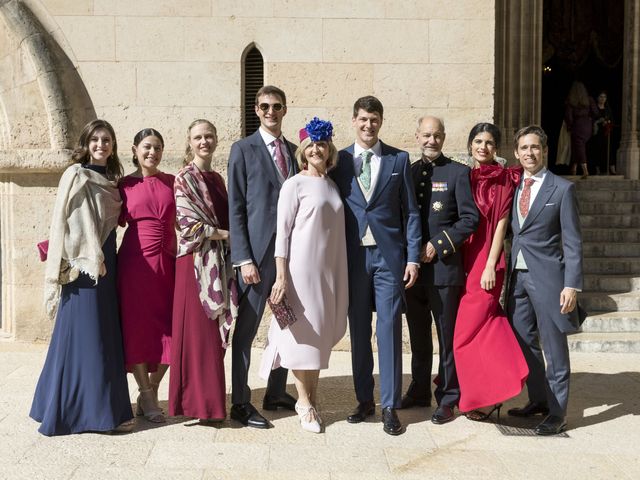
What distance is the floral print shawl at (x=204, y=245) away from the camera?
4.62 m

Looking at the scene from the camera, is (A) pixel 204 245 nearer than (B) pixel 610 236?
Yes

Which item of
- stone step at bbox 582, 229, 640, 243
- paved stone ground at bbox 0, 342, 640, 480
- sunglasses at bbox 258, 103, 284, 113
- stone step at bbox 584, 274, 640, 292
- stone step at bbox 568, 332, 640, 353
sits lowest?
paved stone ground at bbox 0, 342, 640, 480

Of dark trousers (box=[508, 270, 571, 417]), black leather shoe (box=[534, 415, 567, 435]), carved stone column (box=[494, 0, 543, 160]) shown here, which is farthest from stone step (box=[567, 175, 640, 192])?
black leather shoe (box=[534, 415, 567, 435])

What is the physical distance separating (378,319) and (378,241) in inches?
19.1

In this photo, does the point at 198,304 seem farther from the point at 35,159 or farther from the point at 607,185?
the point at 607,185

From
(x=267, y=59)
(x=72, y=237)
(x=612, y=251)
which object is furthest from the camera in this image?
(x=612, y=251)

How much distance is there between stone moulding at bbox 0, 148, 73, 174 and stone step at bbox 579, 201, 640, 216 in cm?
633

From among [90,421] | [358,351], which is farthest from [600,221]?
[90,421]

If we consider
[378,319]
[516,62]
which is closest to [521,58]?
[516,62]

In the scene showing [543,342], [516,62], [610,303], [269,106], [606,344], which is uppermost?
[516,62]

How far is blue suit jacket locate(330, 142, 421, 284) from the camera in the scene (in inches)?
185

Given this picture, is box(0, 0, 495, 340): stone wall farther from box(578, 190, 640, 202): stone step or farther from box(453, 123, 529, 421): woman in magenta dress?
box(578, 190, 640, 202): stone step

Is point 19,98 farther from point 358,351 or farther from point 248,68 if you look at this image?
point 358,351

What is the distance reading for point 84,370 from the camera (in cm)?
455
